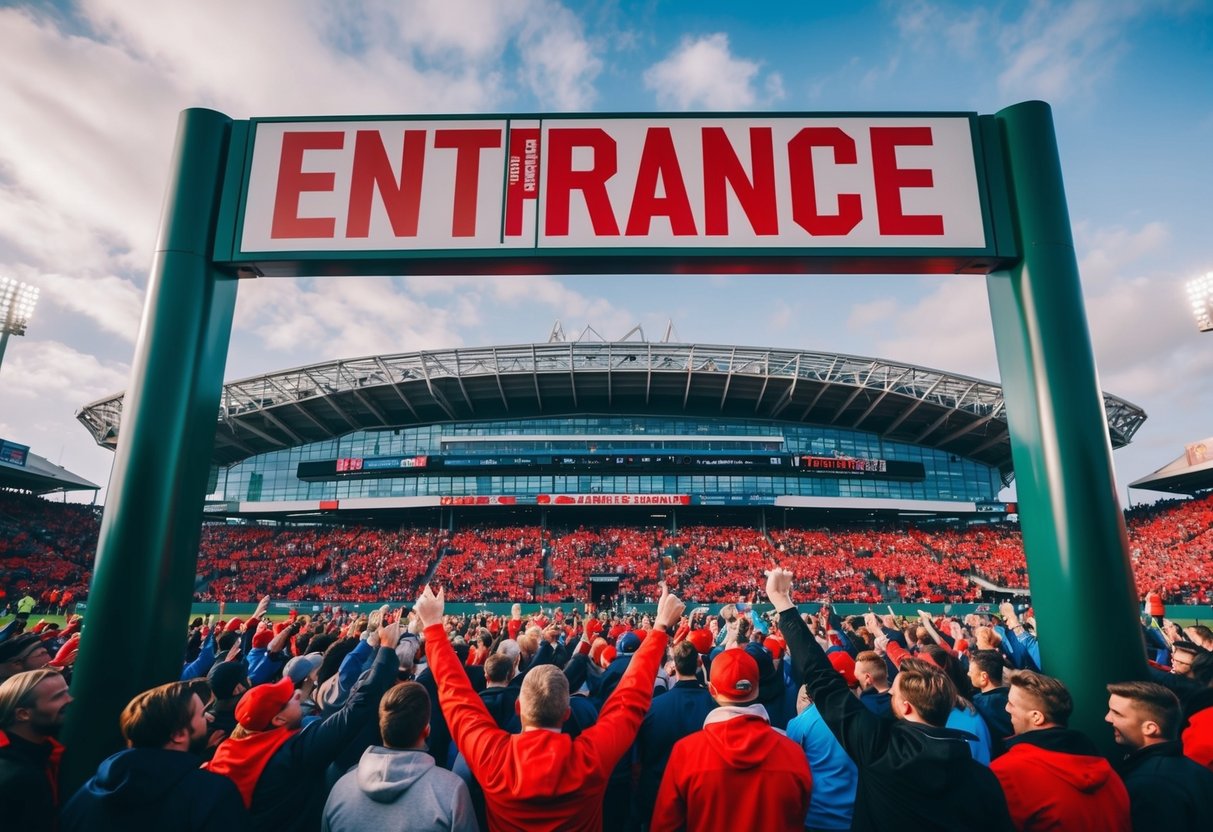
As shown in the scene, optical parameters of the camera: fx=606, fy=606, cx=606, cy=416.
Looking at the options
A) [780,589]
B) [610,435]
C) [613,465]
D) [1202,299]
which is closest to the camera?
[780,589]

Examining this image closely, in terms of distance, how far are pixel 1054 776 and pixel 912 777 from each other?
777mm

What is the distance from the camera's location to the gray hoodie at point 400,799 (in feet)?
8.05

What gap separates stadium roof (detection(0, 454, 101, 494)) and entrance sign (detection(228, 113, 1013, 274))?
5096cm

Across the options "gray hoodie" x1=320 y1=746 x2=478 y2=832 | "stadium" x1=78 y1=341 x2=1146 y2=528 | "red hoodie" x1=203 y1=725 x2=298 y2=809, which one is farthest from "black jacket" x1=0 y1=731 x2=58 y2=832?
"stadium" x1=78 y1=341 x2=1146 y2=528

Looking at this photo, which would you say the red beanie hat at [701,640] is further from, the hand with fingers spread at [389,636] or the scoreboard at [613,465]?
the scoreboard at [613,465]

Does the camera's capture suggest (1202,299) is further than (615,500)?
No

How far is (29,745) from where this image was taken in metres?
2.69

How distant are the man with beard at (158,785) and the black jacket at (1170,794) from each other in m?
3.75

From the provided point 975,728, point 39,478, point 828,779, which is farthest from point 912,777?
point 39,478

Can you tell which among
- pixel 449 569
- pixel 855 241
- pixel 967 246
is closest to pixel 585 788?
pixel 855 241

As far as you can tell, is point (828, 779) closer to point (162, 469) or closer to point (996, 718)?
point (996, 718)

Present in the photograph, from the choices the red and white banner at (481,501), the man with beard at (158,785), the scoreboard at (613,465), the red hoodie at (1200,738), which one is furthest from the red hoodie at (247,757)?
the scoreboard at (613,465)

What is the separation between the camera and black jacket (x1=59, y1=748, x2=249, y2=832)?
2238mm

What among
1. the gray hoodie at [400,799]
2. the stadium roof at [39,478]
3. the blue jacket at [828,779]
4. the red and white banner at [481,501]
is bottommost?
the blue jacket at [828,779]
